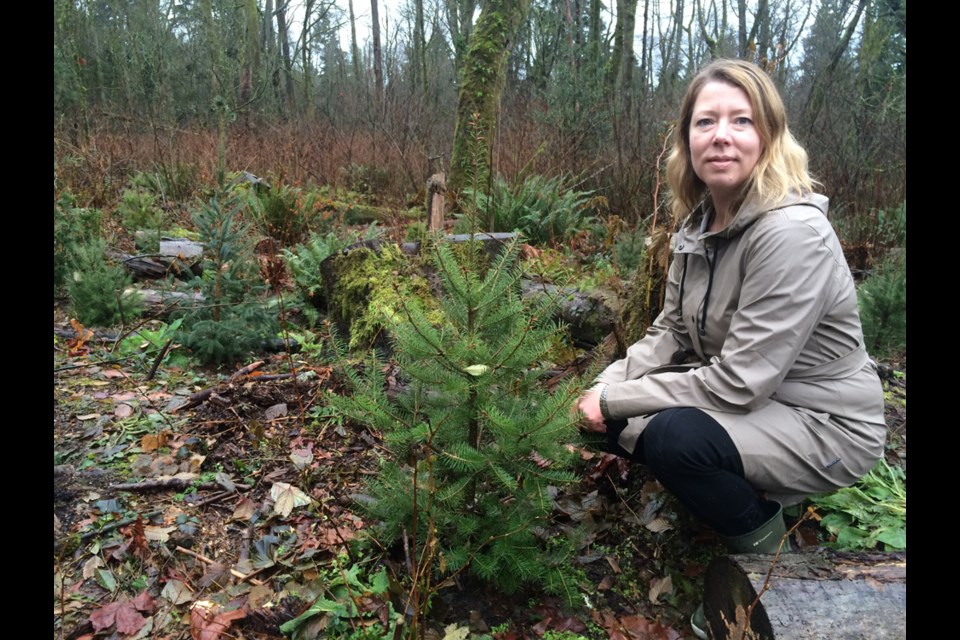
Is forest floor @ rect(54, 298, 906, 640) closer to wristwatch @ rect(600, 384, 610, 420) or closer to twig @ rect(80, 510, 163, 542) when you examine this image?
twig @ rect(80, 510, 163, 542)

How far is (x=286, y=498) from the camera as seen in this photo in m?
2.79

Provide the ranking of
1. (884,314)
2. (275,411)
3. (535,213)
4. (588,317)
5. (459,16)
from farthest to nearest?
(459,16)
(535,213)
(884,314)
(588,317)
(275,411)

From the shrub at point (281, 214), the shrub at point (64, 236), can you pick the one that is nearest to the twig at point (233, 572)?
the shrub at point (64, 236)

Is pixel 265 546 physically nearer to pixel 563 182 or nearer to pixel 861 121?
pixel 563 182

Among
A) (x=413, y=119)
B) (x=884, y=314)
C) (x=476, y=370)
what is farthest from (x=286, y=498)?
(x=413, y=119)

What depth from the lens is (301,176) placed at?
30.6 ft

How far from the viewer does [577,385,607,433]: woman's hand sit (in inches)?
93.3

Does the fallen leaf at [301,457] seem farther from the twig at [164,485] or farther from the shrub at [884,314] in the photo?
the shrub at [884,314]

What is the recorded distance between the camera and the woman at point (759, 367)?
2.09 m

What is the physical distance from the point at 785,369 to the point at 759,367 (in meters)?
0.10

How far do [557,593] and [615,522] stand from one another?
662 mm

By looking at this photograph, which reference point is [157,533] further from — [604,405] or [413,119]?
[413,119]

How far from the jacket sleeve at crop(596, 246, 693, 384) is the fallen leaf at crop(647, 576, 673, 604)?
0.85 meters
